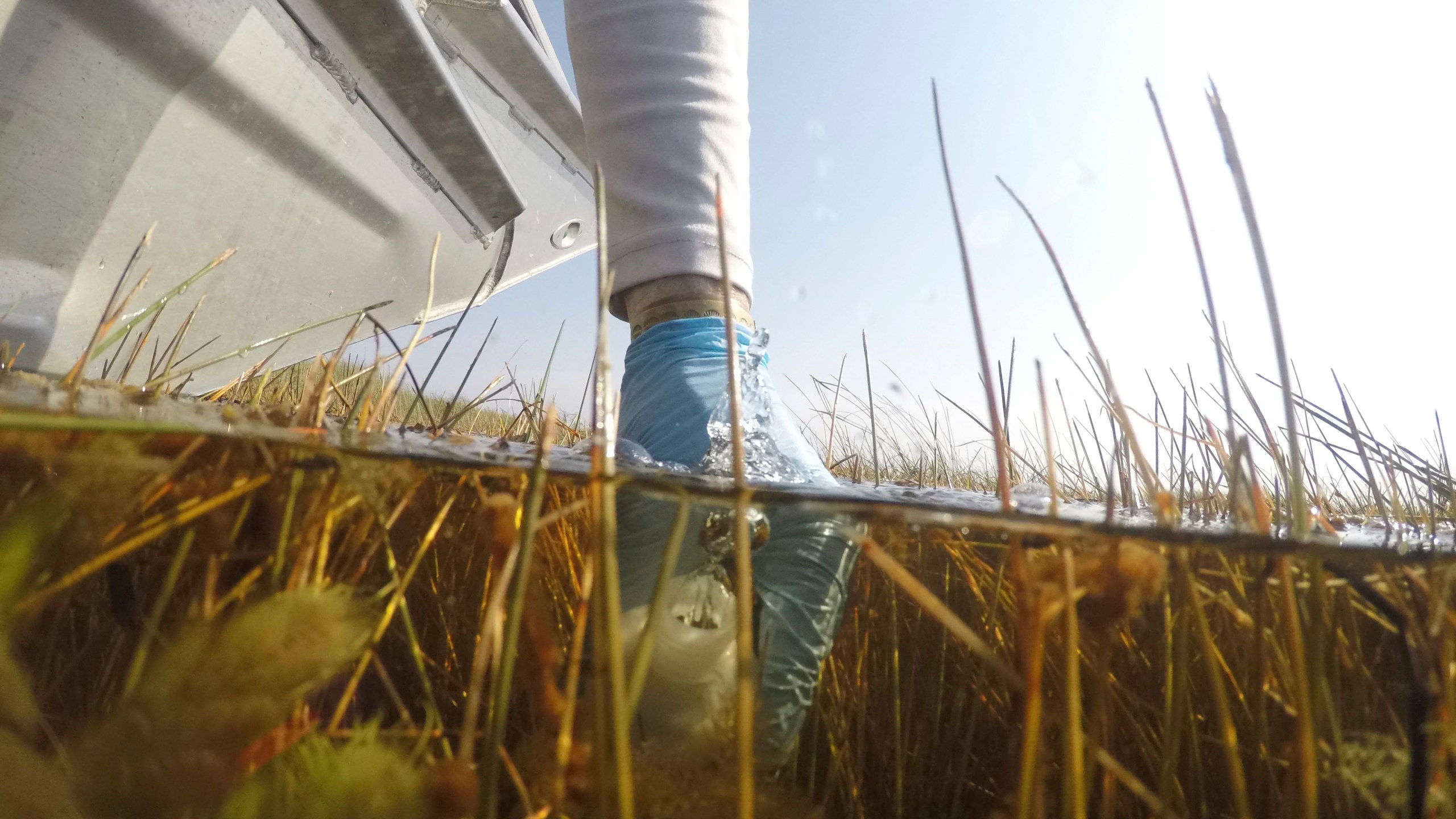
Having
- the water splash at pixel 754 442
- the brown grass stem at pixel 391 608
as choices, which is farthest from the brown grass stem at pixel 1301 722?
the water splash at pixel 754 442

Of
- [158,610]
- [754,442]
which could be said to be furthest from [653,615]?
[754,442]

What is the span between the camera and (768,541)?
67cm

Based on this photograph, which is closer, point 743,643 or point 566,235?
point 743,643

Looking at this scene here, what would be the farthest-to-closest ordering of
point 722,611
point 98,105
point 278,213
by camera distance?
1. point 278,213
2. point 98,105
3. point 722,611

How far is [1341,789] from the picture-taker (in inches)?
13.9

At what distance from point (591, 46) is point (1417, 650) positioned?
1.51 m

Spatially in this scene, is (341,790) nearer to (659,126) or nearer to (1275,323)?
(1275,323)

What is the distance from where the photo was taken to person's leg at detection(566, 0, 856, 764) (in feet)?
4.03

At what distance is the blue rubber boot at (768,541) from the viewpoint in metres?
0.54

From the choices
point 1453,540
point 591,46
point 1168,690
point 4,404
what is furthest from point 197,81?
point 1453,540

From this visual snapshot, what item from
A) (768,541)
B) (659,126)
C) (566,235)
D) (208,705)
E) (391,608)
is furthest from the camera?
(566,235)

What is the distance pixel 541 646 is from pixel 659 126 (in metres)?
1.22

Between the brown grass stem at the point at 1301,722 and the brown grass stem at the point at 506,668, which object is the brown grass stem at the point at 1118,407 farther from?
the brown grass stem at the point at 506,668

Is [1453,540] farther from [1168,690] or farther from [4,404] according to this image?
[4,404]
